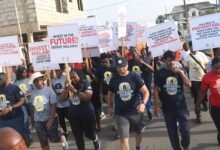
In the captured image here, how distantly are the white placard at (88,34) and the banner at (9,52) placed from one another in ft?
7.15

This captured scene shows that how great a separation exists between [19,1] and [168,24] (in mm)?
17725

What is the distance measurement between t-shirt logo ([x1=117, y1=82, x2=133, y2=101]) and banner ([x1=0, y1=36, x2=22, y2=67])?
3167 millimetres

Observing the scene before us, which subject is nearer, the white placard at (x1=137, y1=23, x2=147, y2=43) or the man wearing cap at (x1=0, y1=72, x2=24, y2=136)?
the man wearing cap at (x1=0, y1=72, x2=24, y2=136)

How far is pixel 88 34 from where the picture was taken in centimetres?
1108

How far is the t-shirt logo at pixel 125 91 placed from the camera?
679 cm

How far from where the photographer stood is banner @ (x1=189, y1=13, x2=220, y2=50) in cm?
810

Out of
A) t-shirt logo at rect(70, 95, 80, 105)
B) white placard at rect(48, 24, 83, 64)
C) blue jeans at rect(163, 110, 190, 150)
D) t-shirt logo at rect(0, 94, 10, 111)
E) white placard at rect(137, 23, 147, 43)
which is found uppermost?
white placard at rect(48, 24, 83, 64)

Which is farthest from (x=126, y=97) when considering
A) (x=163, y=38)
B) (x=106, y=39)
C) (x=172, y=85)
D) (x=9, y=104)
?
(x=106, y=39)

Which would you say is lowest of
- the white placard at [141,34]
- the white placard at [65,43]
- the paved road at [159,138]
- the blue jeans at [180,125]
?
the paved road at [159,138]

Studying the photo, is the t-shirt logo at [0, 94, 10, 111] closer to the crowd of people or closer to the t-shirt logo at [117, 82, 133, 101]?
the crowd of people

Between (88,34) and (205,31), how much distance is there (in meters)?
3.75

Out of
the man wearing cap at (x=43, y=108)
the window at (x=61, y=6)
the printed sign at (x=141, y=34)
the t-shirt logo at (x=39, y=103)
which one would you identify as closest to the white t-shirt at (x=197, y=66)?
the man wearing cap at (x=43, y=108)

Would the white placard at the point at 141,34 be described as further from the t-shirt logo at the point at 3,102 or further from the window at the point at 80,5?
Answer: the window at the point at 80,5

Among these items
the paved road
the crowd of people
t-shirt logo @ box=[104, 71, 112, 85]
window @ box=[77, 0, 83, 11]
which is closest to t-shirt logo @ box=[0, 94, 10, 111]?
the crowd of people
